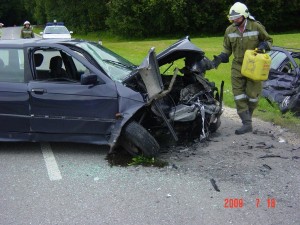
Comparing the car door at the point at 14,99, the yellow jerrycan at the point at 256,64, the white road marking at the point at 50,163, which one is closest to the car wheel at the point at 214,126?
the yellow jerrycan at the point at 256,64

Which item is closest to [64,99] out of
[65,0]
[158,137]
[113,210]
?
[158,137]

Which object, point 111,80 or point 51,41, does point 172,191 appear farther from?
point 51,41

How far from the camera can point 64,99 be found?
5.25 metres

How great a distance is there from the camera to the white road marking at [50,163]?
4782 mm

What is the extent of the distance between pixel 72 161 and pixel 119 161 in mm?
613

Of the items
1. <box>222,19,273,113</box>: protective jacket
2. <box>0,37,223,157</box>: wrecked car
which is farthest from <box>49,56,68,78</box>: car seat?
<box>222,19,273,113</box>: protective jacket

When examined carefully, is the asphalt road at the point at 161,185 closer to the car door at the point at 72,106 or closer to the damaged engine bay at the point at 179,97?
the damaged engine bay at the point at 179,97

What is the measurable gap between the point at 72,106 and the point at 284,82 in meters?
5.02

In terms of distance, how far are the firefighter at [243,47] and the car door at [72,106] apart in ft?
5.60

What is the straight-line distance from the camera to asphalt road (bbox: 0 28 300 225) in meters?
3.79
